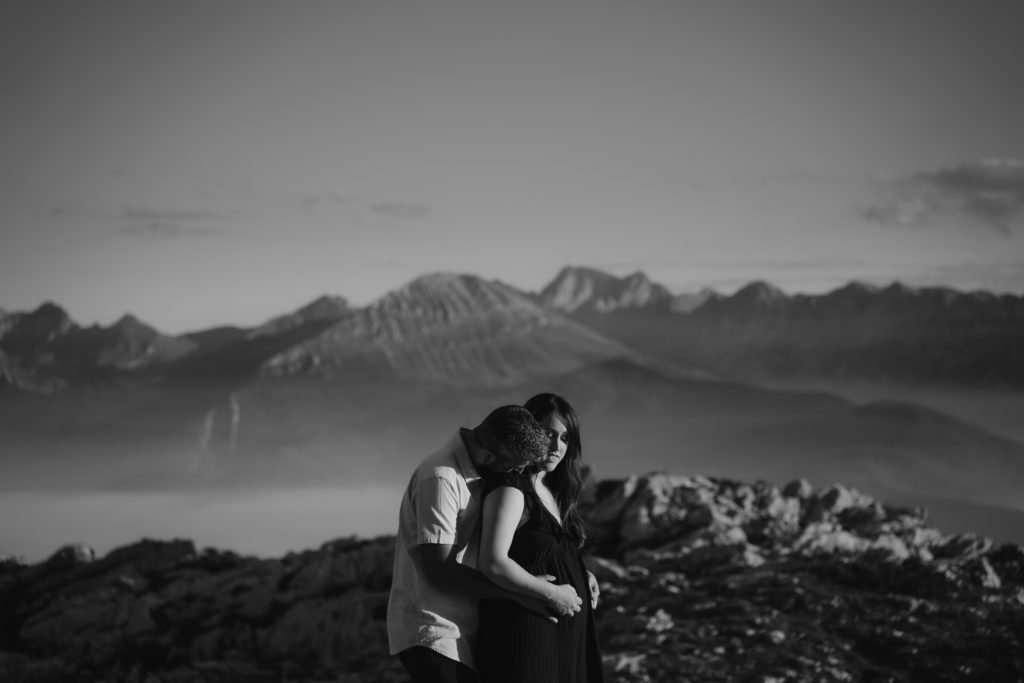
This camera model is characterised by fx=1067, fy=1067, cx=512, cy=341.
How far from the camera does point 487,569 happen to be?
17.8ft

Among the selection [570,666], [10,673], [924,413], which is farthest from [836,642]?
[924,413]

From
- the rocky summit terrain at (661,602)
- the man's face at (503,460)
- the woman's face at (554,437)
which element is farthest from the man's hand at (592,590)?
the rocky summit terrain at (661,602)

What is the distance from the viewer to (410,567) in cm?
566

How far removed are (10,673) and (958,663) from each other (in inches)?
483

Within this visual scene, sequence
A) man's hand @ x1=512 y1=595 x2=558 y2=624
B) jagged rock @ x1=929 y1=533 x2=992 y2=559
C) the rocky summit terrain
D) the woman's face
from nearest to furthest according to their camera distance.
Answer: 1. man's hand @ x1=512 y1=595 x2=558 y2=624
2. the woman's face
3. the rocky summit terrain
4. jagged rock @ x1=929 y1=533 x2=992 y2=559

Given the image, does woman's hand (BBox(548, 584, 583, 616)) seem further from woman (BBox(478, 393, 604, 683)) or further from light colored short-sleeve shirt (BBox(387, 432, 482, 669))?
light colored short-sleeve shirt (BBox(387, 432, 482, 669))

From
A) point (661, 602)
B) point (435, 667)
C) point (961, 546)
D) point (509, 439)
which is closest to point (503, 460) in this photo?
Result: point (509, 439)

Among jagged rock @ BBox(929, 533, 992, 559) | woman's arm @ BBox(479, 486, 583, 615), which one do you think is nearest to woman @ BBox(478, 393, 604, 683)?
woman's arm @ BBox(479, 486, 583, 615)

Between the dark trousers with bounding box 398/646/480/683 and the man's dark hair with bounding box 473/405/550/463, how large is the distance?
1103 millimetres

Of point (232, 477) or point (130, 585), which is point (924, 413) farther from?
point (130, 585)

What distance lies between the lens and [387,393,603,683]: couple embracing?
5.45 m

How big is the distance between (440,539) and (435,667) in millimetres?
710

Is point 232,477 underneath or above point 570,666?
underneath

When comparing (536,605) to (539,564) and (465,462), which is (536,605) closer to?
(539,564)
